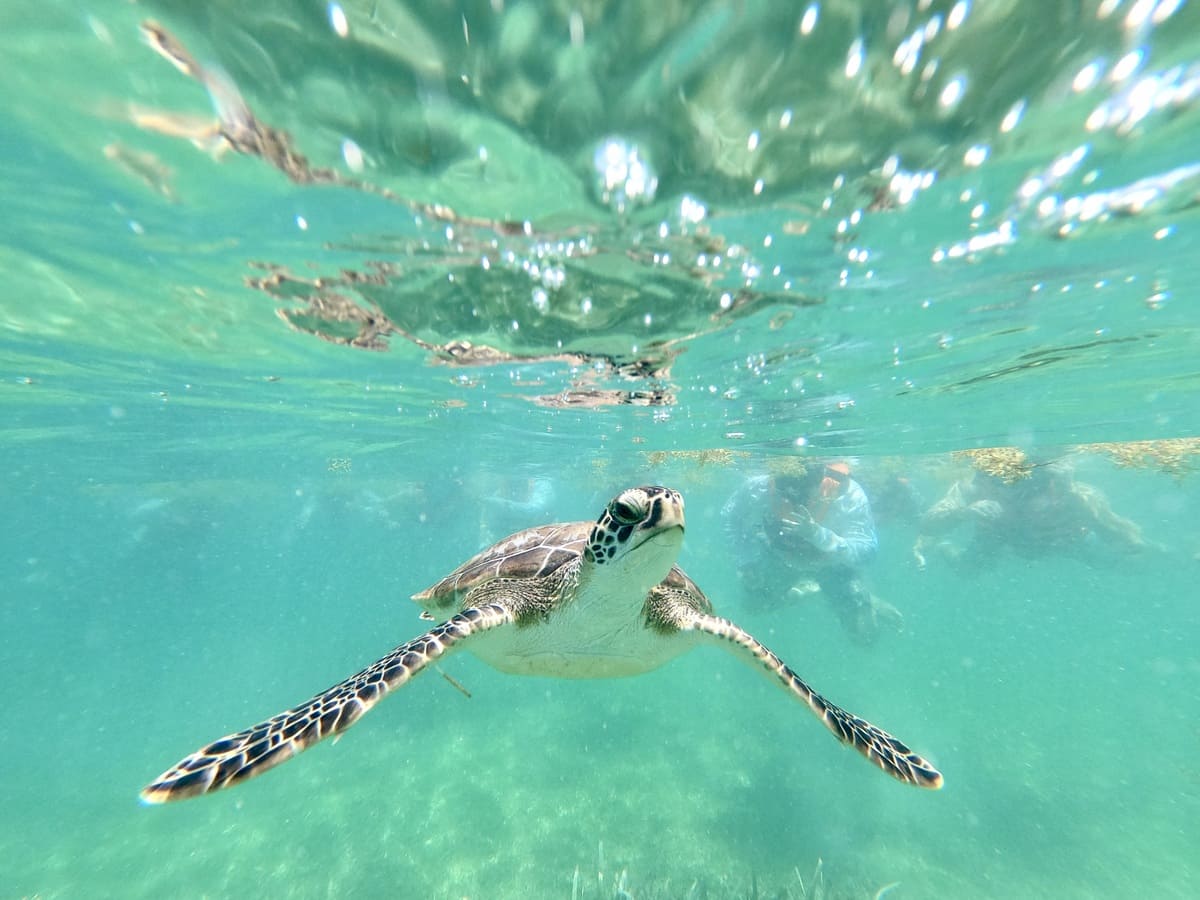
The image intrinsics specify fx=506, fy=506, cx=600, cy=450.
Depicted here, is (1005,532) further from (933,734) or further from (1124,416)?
(933,734)

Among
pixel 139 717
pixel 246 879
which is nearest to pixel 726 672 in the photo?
pixel 246 879

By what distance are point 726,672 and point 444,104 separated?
26914 mm

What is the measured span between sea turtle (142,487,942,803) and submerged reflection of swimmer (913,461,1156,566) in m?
20.1

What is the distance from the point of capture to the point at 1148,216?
666cm

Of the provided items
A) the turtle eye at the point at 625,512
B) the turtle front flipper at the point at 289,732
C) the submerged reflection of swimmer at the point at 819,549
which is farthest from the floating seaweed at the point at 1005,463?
the turtle front flipper at the point at 289,732

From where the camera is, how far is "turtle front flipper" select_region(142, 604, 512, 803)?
2.54m

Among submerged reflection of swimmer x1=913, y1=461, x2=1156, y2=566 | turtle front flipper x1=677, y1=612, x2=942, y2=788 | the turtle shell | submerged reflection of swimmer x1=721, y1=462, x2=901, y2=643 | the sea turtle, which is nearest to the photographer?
the sea turtle

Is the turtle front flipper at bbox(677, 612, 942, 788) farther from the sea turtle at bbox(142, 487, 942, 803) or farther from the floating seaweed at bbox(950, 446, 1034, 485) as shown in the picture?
the floating seaweed at bbox(950, 446, 1034, 485)

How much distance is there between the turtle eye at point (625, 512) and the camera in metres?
3.75

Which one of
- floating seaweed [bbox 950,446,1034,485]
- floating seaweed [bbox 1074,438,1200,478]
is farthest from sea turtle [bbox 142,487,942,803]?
floating seaweed [bbox 1074,438,1200,478]

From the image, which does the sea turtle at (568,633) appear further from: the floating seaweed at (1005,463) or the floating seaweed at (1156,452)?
the floating seaweed at (1156,452)

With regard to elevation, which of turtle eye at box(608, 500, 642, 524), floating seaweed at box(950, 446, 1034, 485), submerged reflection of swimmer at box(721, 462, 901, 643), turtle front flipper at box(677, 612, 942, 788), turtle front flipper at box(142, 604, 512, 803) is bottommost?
submerged reflection of swimmer at box(721, 462, 901, 643)

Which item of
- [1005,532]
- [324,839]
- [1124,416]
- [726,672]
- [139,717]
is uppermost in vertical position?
[1124,416]

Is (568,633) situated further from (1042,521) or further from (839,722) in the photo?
(1042,521)
